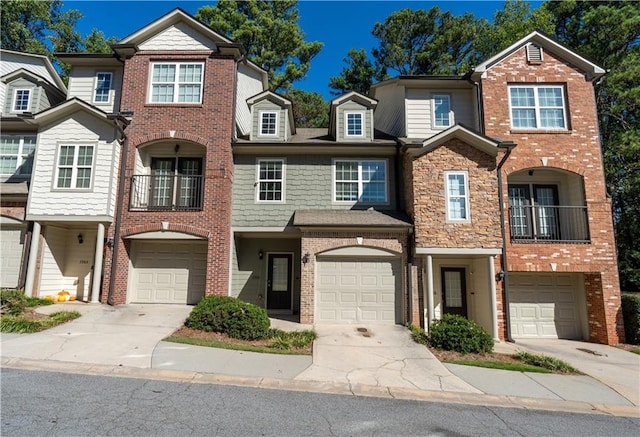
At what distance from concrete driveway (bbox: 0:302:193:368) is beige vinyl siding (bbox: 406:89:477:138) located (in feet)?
36.9

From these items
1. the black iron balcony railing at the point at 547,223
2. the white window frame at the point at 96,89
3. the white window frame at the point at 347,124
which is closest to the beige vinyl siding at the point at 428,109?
the white window frame at the point at 347,124

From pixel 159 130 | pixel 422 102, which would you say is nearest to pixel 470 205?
pixel 422 102

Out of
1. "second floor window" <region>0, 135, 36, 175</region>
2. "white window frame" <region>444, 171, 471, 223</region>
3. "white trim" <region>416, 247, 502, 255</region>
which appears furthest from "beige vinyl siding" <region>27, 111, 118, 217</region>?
"white window frame" <region>444, 171, 471, 223</region>

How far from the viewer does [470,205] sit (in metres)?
11.4

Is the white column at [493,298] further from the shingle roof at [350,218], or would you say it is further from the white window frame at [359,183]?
the white window frame at [359,183]

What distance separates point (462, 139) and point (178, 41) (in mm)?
11474

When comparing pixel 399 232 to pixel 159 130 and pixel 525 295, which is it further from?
pixel 159 130

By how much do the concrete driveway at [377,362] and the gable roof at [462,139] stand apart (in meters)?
6.04

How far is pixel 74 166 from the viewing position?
12.1m

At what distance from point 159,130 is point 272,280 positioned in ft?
23.4

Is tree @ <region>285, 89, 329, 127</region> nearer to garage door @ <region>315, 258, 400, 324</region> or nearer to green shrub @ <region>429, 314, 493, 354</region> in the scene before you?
garage door @ <region>315, 258, 400, 324</region>

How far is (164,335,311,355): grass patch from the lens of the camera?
8.16 m

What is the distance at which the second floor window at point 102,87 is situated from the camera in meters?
14.3

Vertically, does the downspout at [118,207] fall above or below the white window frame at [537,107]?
below
